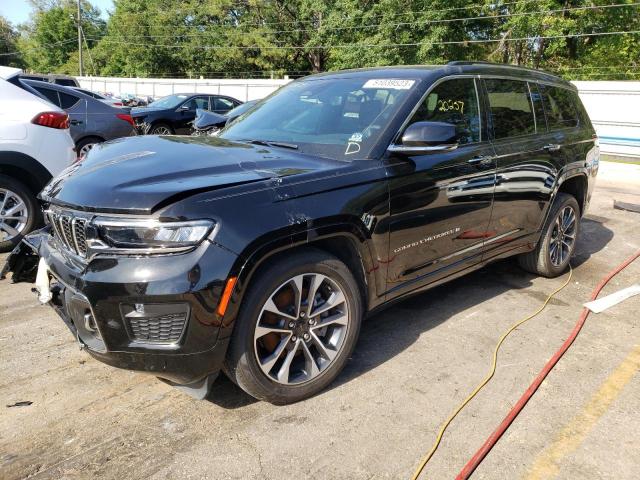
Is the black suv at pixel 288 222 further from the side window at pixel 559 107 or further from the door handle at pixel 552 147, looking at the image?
the side window at pixel 559 107

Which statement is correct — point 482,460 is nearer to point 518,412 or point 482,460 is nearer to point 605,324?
point 518,412

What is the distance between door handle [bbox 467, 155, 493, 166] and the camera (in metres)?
3.74

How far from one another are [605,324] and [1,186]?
5405mm

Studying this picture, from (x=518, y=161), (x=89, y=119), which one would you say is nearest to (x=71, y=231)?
(x=518, y=161)

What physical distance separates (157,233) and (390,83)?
2.00 m

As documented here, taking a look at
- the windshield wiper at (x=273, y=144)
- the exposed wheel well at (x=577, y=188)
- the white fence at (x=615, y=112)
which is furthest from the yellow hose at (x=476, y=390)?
the white fence at (x=615, y=112)

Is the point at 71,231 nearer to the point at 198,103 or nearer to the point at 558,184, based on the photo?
the point at 558,184

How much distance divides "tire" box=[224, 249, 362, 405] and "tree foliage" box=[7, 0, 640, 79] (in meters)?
27.7

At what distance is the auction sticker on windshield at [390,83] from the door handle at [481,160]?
2.31 feet

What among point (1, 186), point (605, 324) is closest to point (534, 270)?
point (605, 324)

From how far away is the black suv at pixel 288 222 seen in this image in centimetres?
237

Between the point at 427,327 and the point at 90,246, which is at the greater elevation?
the point at 90,246

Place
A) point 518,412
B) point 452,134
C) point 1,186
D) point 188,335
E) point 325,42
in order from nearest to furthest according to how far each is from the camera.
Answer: point 188,335, point 518,412, point 452,134, point 1,186, point 325,42

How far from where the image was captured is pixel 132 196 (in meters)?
2.40
